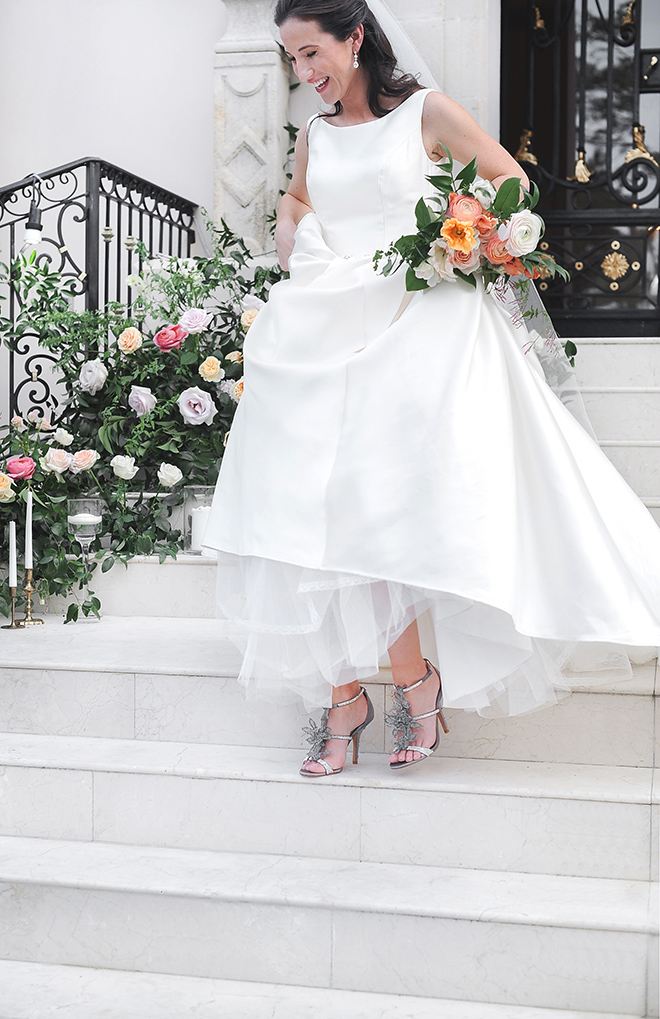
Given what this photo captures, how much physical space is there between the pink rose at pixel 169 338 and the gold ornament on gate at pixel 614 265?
2.36 meters

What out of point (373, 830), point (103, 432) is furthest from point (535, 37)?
point (373, 830)

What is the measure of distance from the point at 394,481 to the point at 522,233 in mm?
576

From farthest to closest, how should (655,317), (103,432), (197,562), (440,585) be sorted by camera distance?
(655,317)
(103,432)
(197,562)
(440,585)

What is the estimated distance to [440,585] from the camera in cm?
182

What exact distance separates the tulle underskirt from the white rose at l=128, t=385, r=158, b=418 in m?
1.50

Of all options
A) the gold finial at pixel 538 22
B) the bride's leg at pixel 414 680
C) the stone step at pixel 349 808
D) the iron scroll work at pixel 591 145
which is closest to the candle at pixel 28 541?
the stone step at pixel 349 808

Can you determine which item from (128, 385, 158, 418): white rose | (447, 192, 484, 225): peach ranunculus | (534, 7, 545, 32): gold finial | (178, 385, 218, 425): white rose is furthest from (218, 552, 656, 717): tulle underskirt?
(534, 7, 545, 32): gold finial

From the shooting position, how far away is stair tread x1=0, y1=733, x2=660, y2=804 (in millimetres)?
1970

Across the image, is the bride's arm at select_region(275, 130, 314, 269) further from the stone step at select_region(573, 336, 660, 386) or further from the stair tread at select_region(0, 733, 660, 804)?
the stone step at select_region(573, 336, 660, 386)

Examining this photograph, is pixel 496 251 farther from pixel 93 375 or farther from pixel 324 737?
pixel 93 375

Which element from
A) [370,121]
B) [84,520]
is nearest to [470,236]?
[370,121]

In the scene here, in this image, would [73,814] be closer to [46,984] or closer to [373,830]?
[46,984]

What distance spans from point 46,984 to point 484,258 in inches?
67.7

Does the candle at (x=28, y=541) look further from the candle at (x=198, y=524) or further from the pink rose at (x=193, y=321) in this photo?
the pink rose at (x=193, y=321)
